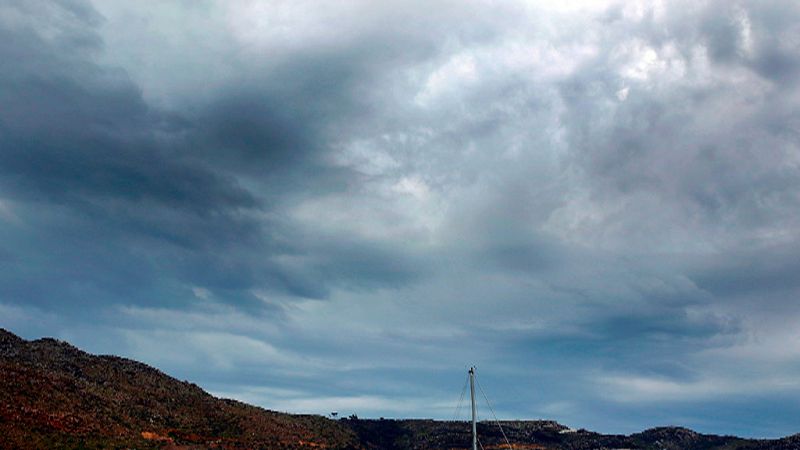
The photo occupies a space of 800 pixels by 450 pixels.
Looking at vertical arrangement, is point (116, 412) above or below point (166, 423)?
above

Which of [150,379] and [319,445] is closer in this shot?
[319,445]

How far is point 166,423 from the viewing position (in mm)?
89250

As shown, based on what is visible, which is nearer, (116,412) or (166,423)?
(116,412)

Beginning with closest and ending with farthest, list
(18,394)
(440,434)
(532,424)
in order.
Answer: (18,394) → (440,434) → (532,424)

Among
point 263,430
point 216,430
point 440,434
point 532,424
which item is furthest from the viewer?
point 532,424

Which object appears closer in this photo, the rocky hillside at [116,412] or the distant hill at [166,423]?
the rocky hillside at [116,412]

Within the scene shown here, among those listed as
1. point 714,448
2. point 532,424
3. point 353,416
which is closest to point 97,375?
point 353,416

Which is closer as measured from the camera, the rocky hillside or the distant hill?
the rocky hillside

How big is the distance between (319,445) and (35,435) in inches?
1909

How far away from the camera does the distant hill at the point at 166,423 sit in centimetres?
7081

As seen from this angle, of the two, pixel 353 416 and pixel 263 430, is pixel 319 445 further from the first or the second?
pixel 353 416

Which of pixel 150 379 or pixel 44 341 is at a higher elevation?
pixel 44 341

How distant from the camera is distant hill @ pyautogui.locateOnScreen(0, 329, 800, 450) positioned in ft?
232

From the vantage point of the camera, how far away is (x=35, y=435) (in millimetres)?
63594
